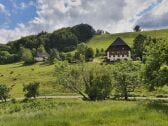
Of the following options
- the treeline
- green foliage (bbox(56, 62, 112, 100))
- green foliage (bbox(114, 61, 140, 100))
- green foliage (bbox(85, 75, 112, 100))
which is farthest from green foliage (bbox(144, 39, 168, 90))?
green foliage (bbox(114, 61, 140, 100))

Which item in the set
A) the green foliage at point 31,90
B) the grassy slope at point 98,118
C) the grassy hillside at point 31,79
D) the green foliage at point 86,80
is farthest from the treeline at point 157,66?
the grassy hillside at point 31,79

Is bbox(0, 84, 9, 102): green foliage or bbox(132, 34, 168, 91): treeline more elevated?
bbox(132, 34, 168, 91): treeline

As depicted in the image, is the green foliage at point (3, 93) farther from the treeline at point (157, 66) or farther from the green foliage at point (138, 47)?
the green foliage at point (138, 47)

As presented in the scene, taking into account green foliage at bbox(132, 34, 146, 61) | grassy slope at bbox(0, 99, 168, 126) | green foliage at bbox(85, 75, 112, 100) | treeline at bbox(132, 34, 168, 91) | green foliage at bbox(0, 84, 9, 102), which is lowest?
green foliage at bbox(0, 84, 9, 102)

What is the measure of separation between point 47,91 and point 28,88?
43.3 ft

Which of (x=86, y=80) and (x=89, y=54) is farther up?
(x=89, y=54)

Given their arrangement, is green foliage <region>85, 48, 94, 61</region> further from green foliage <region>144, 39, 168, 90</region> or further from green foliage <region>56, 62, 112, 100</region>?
green foliage <region>144, 39, 168, 90</region>

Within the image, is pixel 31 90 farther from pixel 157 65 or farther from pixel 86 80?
pixel 157 65

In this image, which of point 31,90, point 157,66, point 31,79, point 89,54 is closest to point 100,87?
point 31,90

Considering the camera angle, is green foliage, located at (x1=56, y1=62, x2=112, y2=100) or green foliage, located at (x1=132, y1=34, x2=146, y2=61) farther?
green foliage, located at (x1=132, y1=34, x2=146, y2=61)

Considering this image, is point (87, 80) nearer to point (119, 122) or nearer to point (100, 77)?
point (100, 77)

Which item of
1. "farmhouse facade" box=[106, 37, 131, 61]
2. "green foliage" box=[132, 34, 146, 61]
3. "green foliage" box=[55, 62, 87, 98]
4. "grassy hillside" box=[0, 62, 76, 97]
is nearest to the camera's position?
"green foliage" box=[55, 62, 87, 98]

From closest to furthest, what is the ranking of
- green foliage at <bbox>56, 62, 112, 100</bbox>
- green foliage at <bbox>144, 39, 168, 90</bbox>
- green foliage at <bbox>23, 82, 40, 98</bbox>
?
green foliage at <bbox>144, 39, 168, 90</bbox> → green foliage at <bbox>56, 62, 112, 100</bbox> → green foliage at <bbox>23, 82, 40, 98</bbox>

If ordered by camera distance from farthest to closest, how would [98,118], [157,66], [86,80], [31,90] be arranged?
[31,90], [86,80], [157,66], [98,118]
